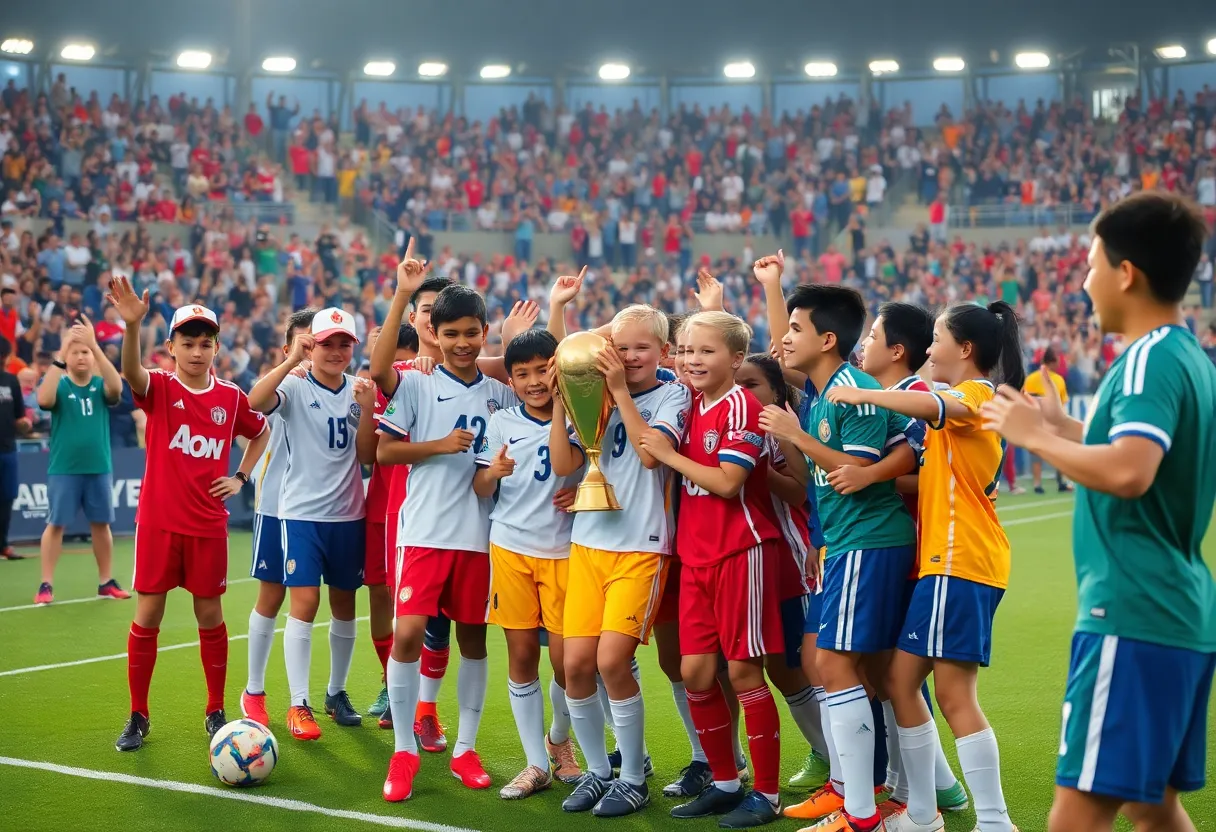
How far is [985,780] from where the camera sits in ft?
14.8

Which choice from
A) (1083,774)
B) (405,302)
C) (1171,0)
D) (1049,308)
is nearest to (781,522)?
(405,302)

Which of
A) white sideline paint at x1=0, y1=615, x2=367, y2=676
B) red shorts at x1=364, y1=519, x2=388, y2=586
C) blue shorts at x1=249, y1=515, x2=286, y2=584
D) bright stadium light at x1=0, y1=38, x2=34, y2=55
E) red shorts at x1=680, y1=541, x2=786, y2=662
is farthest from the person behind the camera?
bright stadium light at x1=0, y1=38, x2=34, y2=55

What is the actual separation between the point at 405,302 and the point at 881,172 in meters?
28.7

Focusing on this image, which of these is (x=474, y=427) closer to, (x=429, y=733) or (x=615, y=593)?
(x=615, y=593)

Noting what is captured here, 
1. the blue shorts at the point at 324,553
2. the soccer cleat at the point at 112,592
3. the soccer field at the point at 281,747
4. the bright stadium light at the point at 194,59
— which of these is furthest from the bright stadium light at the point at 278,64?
the blue shorts at the point at 324,553

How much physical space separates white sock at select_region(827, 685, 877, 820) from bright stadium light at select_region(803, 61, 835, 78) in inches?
1329

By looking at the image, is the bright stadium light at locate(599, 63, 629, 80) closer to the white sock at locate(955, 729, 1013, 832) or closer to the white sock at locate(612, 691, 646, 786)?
the white sock at locate(612, 691, 646, 786)

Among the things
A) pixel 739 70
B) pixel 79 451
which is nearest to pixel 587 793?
pixel 79 451

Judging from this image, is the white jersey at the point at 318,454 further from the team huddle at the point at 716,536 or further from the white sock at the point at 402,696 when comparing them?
the white sock at the point at 402,696

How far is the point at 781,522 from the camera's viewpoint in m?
5.58

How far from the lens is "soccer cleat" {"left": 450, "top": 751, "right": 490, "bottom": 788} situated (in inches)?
222

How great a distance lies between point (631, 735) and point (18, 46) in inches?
1144

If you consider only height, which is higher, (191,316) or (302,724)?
(191,316)

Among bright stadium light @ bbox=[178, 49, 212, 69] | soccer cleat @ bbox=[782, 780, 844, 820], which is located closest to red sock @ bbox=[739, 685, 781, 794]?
soccer cleat @ bbox=[782, 780, 844, 820]
